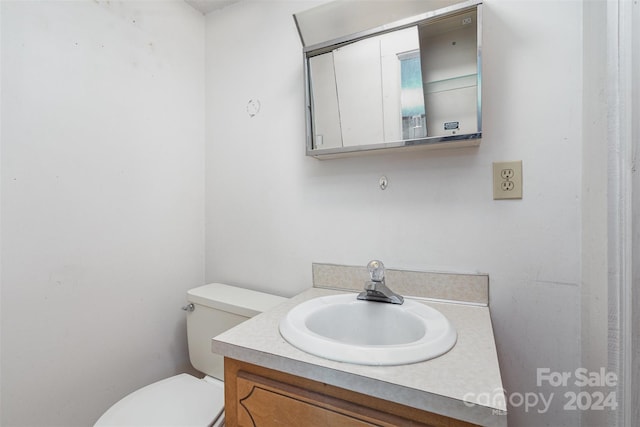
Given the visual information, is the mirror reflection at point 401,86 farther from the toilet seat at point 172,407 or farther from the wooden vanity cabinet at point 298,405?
the toilet seat at point 172,407

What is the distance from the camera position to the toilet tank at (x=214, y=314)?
1.13m

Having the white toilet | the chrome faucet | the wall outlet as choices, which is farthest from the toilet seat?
the wall outlet

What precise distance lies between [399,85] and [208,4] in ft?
3.50

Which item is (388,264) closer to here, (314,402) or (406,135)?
(406,135)

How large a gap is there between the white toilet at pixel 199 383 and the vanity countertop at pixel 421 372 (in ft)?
1.28

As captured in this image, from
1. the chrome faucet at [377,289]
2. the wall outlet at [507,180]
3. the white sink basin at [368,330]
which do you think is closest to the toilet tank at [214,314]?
the white sink basin at [368,330]

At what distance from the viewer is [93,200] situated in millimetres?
1039

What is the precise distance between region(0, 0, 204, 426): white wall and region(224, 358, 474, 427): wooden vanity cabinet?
26.6 inches

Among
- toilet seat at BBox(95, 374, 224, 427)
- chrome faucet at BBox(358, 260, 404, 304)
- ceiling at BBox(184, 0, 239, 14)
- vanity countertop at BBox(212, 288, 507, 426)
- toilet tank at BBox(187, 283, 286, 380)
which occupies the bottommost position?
toilet seat at BBox(95, 374, 224, 427)

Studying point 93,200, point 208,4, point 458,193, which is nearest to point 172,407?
point 93,200

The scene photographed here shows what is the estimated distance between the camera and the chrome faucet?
2.95ft

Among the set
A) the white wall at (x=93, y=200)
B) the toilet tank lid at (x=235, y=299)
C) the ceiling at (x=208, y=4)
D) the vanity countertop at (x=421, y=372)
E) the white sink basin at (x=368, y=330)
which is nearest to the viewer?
the vanity countertop at (x=421, y=372)

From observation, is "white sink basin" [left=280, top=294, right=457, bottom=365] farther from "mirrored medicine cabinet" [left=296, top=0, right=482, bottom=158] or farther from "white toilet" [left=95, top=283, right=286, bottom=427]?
"mirrored medicine cabinet" [left=296, top=0, right=482, bottom=158]

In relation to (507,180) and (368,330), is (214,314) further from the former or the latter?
(507,180)
